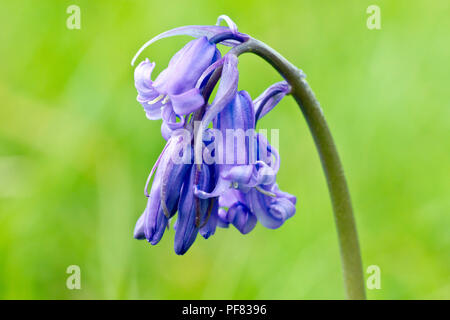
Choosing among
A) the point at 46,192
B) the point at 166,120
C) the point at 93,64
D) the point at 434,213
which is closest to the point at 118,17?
the point at 93,64

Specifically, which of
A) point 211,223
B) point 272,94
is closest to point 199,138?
point 211,223

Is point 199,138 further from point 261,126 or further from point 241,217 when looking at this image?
point 261,126

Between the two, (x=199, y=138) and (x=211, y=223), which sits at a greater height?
(x=199, y=138)

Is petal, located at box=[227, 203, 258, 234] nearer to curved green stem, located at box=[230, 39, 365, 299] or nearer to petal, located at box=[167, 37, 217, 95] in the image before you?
curved green stem, located at box=[230, 39, 365, 299]

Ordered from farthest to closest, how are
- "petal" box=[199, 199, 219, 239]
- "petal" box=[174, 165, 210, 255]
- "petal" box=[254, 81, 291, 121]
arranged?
"petal" box=[254, 81, 291, 121]
"petal" box=[199, 199, 219, 239]
"petal" box=[174, 165, 210, 255]

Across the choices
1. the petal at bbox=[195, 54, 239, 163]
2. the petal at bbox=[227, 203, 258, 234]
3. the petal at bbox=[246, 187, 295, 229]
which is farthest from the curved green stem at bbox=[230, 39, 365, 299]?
the petal at bbox=[227, 203, 258, 234]
